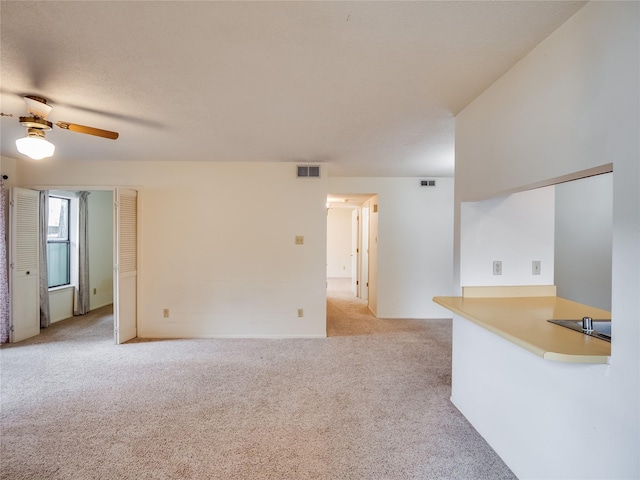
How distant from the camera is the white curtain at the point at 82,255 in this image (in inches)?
207

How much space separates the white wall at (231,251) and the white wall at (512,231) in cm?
222

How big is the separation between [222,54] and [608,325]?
270 cm

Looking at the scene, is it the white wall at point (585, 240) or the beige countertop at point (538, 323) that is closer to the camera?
the beige countertop at point (538, 323)

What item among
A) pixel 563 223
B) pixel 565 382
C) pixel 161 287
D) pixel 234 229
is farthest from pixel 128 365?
pixel 563 223

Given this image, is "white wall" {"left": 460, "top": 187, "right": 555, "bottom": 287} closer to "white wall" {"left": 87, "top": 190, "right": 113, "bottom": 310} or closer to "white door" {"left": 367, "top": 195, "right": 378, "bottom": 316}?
"white door" {"left": 367, "top": 195, "right": 378, "bottom": 316}

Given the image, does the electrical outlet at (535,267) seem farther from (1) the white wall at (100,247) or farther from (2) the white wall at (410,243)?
(1) the white wall at (100,247)

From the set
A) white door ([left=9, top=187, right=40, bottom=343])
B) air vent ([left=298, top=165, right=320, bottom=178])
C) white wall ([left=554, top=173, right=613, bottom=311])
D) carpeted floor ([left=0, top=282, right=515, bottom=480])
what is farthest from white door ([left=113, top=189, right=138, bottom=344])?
white wall ([left=554, top=173, right=613, bottom=311])

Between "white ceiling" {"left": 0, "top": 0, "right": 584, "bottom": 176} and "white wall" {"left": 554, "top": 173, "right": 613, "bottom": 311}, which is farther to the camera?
"white wall" {"left": 554, "top": 173, "right": 613, "bottom": 311}

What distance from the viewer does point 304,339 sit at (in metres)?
4.21

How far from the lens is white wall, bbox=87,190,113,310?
5.60 meters

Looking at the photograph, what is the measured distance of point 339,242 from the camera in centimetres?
1016

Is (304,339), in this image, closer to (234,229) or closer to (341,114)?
(234,229)

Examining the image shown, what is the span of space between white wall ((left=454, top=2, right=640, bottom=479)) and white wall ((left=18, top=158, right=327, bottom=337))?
2633 millimetres

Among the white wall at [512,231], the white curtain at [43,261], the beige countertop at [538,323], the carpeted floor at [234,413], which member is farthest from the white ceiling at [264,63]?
the carpeted floor at [234,413]
